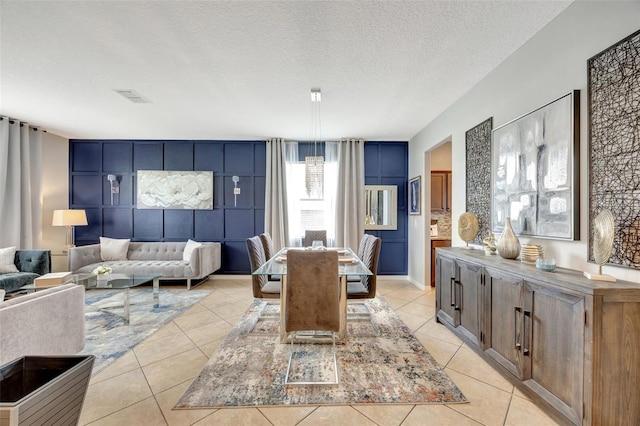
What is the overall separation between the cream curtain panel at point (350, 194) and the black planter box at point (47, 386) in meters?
4.25

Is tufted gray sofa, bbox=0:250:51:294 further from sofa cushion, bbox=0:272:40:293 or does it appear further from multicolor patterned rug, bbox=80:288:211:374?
multicolor patterned rug, bbox=80:288:211:374

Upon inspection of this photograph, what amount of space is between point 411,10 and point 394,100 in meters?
1.55

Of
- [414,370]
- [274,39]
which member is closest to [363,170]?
[274,39]

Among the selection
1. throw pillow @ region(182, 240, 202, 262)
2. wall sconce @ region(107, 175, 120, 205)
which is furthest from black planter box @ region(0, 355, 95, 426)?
wall sconce @ region(107, 175, 120, 205)

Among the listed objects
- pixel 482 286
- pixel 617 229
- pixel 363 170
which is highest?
pixel 363 170

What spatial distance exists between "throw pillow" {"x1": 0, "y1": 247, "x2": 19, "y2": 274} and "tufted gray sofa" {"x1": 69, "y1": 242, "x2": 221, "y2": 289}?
0.63 m

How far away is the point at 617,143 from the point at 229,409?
285cm

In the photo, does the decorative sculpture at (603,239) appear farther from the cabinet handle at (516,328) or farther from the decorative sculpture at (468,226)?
the decorative sculpture at (468,226)

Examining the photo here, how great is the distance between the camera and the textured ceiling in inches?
76.9

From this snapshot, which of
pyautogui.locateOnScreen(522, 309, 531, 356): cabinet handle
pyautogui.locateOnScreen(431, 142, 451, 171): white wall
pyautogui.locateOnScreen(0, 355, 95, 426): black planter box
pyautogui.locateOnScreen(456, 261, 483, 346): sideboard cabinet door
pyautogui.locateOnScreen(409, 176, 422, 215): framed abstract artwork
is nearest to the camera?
pyautogui.locateOnScreen(0, 355, 95, 426): black planter box

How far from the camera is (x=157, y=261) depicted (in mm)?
4844

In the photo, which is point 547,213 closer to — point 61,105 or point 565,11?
point 565,11

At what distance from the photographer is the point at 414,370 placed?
2148 mm

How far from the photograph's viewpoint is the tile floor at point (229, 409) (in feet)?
5.36
